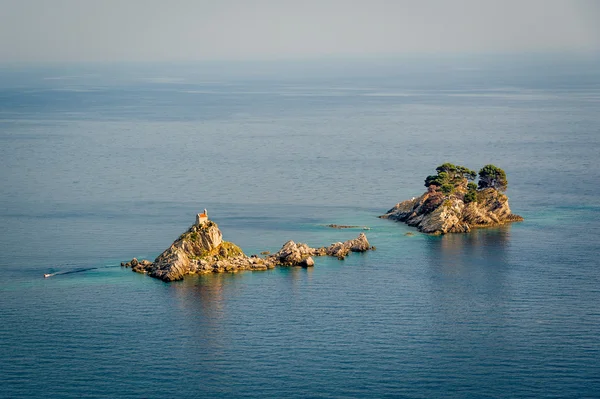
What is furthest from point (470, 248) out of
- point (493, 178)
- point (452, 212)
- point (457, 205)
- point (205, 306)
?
point (205, 306)

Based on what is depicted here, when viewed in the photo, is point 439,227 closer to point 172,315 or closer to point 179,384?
point 172,315

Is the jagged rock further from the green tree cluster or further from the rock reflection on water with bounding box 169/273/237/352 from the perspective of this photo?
the green tree cluster

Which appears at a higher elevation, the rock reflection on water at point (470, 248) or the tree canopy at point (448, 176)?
the tree canopy at point (448, 176)

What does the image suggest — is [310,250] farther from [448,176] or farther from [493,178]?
[493,178]

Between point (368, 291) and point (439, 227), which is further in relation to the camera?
point (439, 227)

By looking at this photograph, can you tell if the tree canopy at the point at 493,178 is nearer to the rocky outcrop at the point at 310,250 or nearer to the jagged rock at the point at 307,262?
the rocky outcrop at the point at 310,250

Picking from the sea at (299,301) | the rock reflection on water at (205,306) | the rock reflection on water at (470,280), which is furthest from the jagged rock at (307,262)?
the rock reflection on water at (470,280)

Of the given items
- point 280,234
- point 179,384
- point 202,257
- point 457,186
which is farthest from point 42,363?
point 457,186
